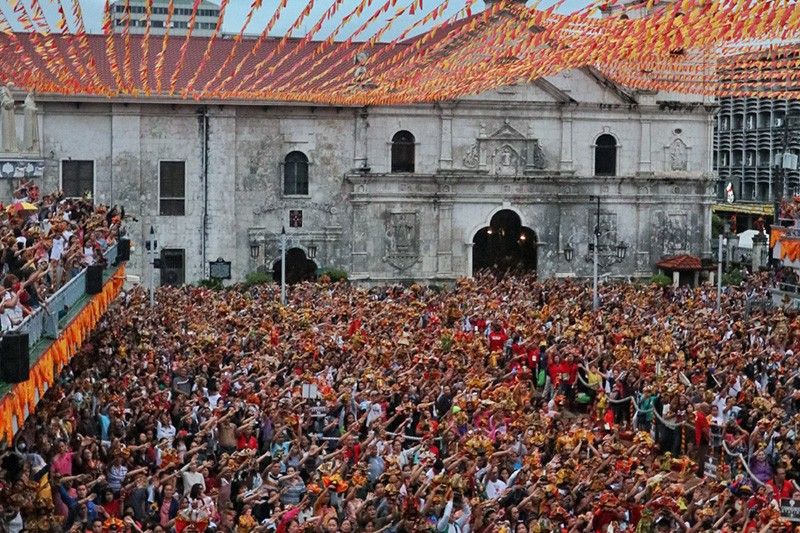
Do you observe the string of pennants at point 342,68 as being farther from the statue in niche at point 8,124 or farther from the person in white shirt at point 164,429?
the person in white shirt at point 164,429

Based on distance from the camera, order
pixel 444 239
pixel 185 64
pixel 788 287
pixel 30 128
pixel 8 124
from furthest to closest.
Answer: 1. pixel 444 239
2. pixel 185 64
3. pixel 30 128
4. pixel 8 124
5. pixel 788 287

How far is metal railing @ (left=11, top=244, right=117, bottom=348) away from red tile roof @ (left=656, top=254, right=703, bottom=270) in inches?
1228

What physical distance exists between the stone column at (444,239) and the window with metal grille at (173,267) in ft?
31.8

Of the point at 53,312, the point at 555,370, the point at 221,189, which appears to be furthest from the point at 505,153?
the point at 53,312

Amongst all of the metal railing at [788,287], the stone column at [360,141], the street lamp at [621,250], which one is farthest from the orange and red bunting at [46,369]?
the street lamp at [621,250]

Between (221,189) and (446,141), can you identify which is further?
(446,141)

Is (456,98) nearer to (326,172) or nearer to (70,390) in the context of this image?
(326,172)

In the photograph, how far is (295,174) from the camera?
52.0 meters

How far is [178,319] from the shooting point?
116 feet

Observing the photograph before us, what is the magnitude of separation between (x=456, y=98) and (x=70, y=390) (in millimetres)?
29473

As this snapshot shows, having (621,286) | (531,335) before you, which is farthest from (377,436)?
(621,286)

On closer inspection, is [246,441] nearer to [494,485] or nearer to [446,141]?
[494,485]

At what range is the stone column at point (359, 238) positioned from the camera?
171 ft

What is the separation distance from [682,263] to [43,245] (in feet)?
111
